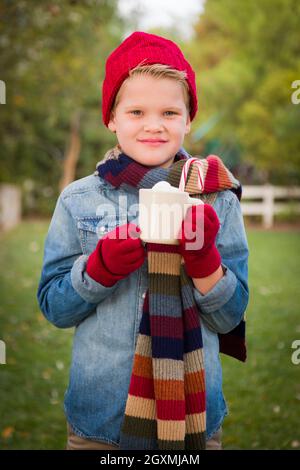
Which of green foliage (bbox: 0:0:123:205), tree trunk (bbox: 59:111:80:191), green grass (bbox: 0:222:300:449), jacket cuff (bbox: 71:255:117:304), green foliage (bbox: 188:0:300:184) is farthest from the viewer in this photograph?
tree trunk (bbox: 59:111:80:191)

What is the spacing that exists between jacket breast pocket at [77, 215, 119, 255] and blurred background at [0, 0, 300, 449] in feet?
4.85

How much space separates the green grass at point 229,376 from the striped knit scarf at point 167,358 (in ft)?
6.24

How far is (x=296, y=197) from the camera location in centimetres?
1822

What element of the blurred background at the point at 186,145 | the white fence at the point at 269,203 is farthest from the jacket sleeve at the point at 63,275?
the white fence at the point at 269,203

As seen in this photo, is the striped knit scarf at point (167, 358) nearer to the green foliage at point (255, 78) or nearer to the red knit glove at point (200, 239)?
the red knit glove at point (200, 239)

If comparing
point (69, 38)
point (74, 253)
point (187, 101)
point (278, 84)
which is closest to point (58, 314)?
point (74, 253)

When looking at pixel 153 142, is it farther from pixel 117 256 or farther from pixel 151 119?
pixel 117 256

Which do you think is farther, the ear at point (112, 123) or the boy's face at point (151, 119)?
the ear at point (112, 123)

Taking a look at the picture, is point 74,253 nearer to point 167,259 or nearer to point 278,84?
point 167,259

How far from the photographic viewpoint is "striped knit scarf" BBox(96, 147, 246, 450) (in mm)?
1587

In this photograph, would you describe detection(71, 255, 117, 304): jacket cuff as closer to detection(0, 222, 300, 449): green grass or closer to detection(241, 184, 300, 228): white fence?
detection(0, 222, 300, 449): green grass

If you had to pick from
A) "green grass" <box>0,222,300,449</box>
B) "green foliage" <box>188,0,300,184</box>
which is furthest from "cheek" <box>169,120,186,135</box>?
"green foliage" <box>188,0,300,184</box>

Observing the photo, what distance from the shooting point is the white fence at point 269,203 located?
17.5 metres

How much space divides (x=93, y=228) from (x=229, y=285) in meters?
0.45
